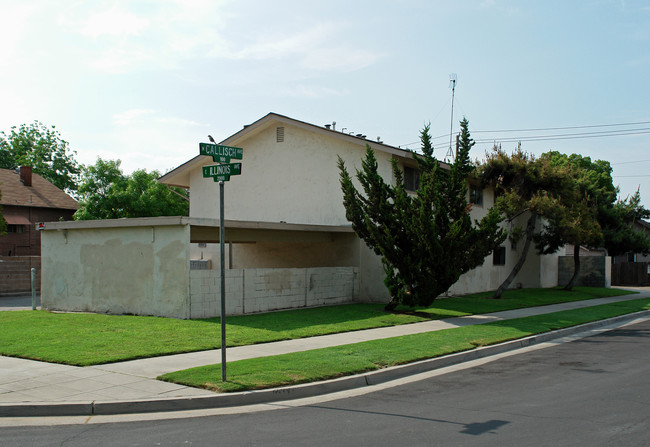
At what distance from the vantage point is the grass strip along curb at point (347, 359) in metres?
8.53

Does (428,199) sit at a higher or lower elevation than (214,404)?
higher

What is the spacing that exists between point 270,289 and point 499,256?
15.9 metres

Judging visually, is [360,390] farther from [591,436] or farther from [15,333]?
[15,333]

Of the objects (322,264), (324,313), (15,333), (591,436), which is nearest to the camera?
(591,436)

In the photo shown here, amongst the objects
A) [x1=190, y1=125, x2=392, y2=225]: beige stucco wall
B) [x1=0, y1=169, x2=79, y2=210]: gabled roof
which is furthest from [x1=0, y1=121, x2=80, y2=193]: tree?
[x1=190, y1=125, x2=392, y2=225]: beige stucco wall

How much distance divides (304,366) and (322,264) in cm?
1361

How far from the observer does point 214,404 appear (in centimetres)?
762

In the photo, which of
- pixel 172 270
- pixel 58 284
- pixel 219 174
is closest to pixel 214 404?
pixel 219 174

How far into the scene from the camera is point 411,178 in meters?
23.9

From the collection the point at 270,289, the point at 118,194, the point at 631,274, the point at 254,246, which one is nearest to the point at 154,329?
the point at 270,289

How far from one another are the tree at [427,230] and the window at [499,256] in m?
11.6

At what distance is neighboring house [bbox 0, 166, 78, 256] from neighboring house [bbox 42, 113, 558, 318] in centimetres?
1968

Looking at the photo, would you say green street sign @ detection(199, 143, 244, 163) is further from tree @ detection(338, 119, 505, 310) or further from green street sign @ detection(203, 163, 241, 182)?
tree @ detection(338, 119, 505, 310)

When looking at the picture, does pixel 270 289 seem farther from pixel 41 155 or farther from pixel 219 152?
pixel 41 155
